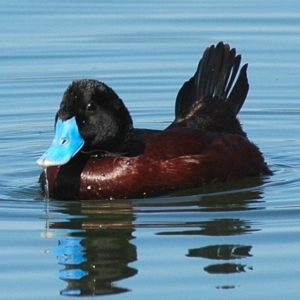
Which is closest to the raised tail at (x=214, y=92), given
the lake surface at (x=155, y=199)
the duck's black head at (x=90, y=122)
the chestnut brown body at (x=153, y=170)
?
the lake surface at (x=155, y=199)

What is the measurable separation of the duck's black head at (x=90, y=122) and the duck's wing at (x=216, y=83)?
1.33 m

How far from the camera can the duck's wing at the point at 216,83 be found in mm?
9273

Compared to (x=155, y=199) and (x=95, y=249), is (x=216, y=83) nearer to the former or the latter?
(x=155, y=199)

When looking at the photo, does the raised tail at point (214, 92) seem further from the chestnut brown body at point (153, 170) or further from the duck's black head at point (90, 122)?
the duck's black head at point (90, 122)

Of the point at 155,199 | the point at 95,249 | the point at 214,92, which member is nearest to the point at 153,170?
the point at 155,199

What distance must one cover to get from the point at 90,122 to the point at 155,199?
2.21 ft

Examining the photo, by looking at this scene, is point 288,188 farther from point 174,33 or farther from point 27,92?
point 174,33

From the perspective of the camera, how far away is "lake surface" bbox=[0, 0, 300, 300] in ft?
19.8

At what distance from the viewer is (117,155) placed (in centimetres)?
792

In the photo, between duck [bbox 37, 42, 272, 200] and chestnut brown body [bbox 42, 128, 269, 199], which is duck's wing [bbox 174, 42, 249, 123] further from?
chestnut brown body [bbox 42, 128, 269, 199]

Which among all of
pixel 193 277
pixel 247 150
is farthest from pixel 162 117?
pixel 193 277

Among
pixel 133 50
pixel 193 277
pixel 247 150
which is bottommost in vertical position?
pixel 193 277

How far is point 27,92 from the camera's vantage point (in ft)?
36.3

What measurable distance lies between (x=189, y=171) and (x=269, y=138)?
1.92m
